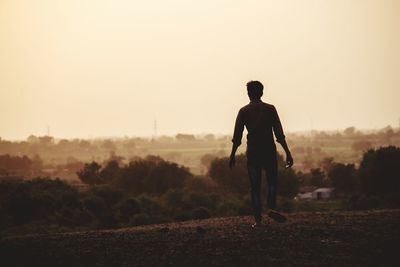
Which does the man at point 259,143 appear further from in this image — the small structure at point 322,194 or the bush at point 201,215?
the small structure at point 322,194

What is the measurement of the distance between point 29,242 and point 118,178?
8407 centimetres

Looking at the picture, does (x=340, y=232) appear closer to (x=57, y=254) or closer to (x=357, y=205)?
(x=57, y=254)

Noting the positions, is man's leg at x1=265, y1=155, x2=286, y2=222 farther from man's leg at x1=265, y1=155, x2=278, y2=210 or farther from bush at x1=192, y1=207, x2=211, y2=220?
bush at x1=192, y1=207, x2=211, y2=220

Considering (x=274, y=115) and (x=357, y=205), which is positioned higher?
(x=274, y=115)

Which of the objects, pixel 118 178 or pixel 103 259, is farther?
pixel 118 178

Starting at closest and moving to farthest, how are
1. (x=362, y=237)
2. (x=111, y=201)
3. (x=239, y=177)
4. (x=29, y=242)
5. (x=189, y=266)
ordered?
(x=189, y=266) < (x=362, y=237) < (x=29, y=242) < (x=111, y=201) < (x=239, y=177)

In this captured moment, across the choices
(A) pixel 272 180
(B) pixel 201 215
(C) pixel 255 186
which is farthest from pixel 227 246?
(B) pixel 201 215

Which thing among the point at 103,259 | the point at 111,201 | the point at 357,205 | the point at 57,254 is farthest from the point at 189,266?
the point at 111,201

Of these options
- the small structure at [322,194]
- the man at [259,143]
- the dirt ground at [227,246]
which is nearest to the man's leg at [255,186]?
the man at [259,143]

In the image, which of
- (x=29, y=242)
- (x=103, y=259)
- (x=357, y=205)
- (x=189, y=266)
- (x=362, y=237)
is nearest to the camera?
(x=189, y=266)

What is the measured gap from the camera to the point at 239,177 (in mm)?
93312

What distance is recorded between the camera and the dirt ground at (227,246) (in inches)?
376

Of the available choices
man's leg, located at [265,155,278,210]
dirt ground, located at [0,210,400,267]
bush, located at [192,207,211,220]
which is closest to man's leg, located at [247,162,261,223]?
man's leg, located at [265,155,278,210]

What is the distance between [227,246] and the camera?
10.4 m
